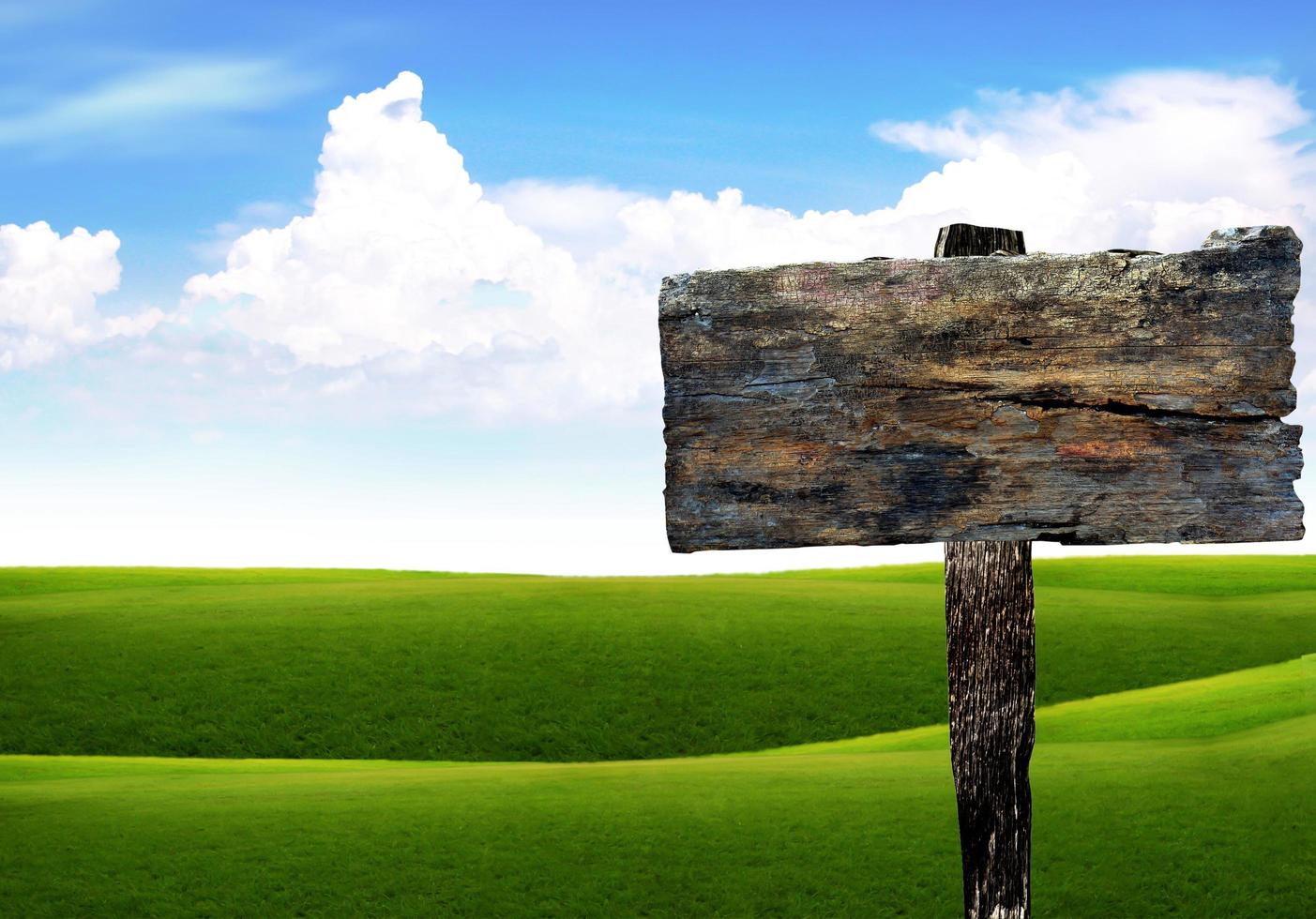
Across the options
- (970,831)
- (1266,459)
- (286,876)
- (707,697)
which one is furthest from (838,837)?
(707,697)

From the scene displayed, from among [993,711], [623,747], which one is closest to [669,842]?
[993,711]

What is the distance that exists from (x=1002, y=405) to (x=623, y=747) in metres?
16.8

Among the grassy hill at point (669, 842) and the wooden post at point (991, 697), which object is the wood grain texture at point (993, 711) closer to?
the wooden post at point (991, 697)

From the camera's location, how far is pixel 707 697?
22328 millimetres

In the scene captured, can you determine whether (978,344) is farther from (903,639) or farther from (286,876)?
(903,639)

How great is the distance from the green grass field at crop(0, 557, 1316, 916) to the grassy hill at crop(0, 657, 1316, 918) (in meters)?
0.04

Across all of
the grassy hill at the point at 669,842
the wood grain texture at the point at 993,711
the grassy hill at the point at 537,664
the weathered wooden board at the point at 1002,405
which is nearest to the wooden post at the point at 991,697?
the wood grain texture at the point at 993,711

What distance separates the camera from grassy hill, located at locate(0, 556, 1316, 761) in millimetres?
21297

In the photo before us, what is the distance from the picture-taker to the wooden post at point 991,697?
214 inches

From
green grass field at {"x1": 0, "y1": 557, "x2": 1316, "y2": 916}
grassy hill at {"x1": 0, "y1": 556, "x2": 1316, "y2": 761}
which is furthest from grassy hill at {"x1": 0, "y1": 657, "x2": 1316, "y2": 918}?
grassy hill at {"x1": 0, "y1": 556, "x2": 1316, "y2": 761}

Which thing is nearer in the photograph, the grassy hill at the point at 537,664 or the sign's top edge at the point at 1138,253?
the sign's top edge at the point at 1138,253

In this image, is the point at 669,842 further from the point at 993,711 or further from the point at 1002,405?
the point at 1002,405

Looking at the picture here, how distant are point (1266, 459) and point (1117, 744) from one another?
1265 centimetres

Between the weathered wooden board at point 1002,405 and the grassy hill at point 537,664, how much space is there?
53.7 feet
